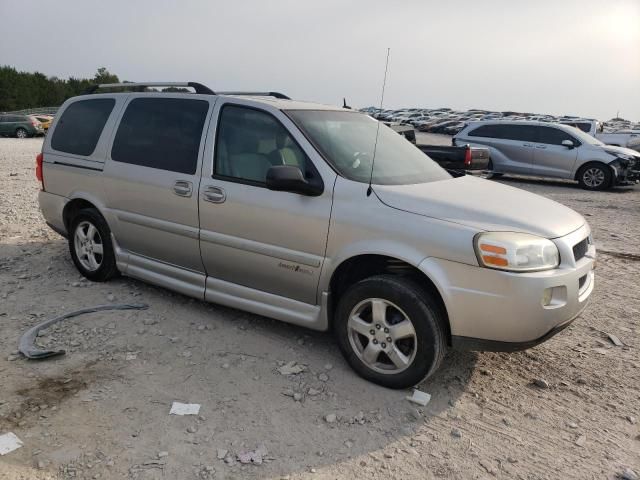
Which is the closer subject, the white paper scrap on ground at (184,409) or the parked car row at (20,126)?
the white paper scrap on ground at (184,409)

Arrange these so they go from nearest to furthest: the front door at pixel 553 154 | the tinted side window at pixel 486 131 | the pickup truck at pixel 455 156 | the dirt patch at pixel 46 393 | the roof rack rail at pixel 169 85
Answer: the dirt patch at pixel 46 393 < the roof rack rail at pixel 169 85 < the pickup truck at pixel 455 156 < the front door at pixel 553 154 < the tinted side window at pixel 486 131

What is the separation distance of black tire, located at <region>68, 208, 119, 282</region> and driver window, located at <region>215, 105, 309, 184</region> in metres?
1.53

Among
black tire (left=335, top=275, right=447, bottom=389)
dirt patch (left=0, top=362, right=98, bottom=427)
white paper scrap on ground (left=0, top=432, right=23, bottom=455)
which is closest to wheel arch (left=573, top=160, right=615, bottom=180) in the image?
black tire (left=335, top=275, right=447, bottom=389)

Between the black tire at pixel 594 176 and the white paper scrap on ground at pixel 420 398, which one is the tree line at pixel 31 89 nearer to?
the black tire at pixel 594 176

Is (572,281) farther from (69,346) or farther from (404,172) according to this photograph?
(69,346)

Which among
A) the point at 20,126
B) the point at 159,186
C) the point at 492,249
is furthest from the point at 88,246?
the point at 20,126

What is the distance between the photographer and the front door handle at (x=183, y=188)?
4.23 m

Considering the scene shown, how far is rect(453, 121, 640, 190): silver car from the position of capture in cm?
1317

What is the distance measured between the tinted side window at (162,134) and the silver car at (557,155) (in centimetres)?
1118

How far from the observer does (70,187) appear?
17.1ft

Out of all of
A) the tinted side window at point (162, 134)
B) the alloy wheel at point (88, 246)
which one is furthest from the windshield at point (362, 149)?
the alloy wheel at point (88, 246)

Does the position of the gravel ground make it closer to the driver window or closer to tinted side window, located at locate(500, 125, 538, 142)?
the driver window

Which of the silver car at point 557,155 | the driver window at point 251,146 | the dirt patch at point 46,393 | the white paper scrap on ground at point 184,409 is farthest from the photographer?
the silver car at point 557,155

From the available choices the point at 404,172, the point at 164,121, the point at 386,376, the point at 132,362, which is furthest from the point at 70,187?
the point at 386,376
